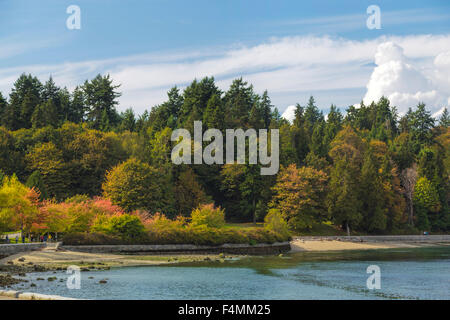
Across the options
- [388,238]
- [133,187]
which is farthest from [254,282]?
[388,238]

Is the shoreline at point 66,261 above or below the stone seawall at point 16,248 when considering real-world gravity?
below

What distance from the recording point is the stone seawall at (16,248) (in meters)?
44.7

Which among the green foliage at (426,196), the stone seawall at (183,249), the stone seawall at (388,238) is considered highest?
the green foliage at (426,196)

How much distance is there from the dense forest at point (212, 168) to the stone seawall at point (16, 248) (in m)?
21.1

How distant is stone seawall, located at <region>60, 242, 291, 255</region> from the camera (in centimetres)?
5256

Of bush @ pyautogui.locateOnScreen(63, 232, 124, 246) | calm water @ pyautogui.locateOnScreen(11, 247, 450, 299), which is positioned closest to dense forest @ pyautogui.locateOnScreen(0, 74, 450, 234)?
bush @ pyautogui.locateOnScreen(63, 232, 124, 246)

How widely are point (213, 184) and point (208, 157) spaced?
583 cm

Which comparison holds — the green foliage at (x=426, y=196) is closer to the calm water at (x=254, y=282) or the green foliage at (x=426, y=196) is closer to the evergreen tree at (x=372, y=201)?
the evergreen tree at (x=372, y=201)

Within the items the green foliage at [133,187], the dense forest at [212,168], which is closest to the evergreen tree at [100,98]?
the dense forest at [212,168]

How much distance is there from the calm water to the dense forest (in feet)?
107

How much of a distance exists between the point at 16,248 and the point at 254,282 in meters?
22.2

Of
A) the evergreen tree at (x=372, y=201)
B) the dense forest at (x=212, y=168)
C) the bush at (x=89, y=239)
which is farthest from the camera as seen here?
the evergreen tree at (x=372, y=201)

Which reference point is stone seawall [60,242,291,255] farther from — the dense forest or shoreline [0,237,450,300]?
the dense forest

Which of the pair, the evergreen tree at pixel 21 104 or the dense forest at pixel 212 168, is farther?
the evergreen tree at pixel 21 104
